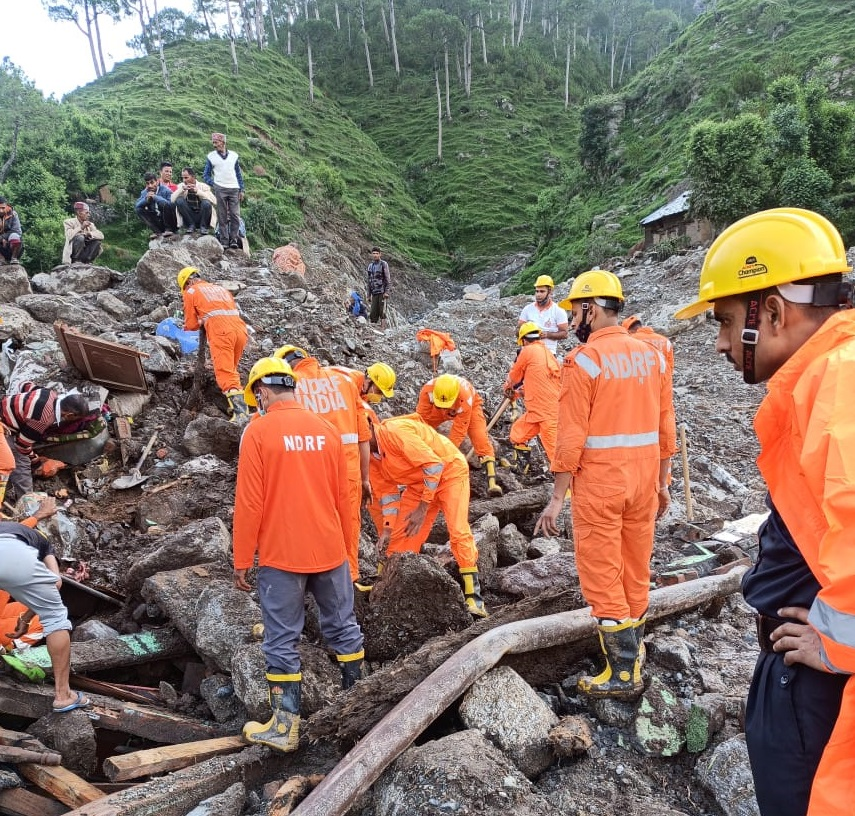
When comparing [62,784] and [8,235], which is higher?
[8,235]

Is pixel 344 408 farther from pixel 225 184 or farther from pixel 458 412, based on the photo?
pixel 225 184

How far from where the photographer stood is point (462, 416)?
6039mm

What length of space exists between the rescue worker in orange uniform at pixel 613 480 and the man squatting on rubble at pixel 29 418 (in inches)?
175

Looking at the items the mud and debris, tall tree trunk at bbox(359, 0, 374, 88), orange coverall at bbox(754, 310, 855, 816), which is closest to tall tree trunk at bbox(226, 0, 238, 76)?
tall tree trunk at bbox(359, 0, 374, 88)

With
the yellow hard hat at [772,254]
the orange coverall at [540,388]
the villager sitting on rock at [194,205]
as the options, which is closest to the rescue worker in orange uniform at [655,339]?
the orange coverall at [540,388]

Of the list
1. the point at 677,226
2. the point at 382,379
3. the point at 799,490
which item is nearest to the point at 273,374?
the point at 382,379

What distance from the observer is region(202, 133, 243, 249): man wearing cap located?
10383 millimetres

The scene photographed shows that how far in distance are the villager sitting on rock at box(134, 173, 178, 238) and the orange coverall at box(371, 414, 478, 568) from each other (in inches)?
336

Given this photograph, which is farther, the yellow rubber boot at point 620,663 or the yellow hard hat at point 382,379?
the yellow hard hat at point 382,379

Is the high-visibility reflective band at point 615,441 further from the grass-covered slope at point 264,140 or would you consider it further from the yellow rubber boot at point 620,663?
the grass-covered slope at point 264,140

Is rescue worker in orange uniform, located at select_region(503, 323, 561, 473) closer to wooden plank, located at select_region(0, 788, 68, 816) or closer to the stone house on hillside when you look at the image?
wooden plank, located at select_region(0, 788, 68, 816)

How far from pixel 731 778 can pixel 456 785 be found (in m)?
1.13

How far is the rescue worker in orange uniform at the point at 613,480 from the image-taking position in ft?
9.66

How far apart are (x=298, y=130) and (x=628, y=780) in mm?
38528
